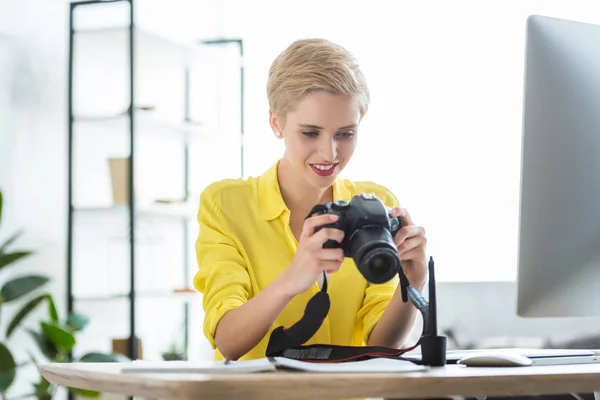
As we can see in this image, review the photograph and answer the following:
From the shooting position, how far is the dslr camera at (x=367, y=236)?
0.92 meters

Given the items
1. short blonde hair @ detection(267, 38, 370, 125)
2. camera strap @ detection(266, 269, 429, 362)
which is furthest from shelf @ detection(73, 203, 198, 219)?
camera strap @ detection(266, 269, 429, 362)

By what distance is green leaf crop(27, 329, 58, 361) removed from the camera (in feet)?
8.00

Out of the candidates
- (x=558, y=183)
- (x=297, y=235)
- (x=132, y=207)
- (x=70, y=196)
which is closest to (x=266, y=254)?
(x=297, y=235)

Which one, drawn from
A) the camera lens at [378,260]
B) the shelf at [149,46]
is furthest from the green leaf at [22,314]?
the camera lens at [378,260]

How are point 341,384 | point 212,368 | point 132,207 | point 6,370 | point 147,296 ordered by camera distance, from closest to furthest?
1. point 341,384
2. point 212,368
3. point 6,370
4. point 132,207
5. point 147,296

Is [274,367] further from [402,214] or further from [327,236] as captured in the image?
[402,214]

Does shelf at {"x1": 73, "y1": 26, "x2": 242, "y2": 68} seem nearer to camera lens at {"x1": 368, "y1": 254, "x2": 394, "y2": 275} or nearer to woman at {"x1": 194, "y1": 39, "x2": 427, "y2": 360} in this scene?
woman at {"x1": 194, "y1": 39, "x2": 427, "y2": 360}

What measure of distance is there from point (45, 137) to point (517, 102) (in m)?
2.06

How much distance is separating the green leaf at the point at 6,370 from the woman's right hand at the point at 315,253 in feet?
5.13

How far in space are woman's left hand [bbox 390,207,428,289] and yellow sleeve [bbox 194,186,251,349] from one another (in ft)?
0.85

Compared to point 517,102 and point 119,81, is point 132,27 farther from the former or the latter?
point 517,102

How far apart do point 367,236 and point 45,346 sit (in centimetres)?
176

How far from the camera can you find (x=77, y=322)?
2.59 m

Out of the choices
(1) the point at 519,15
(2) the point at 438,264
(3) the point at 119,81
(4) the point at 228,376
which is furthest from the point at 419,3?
(4) the point at 228,376
